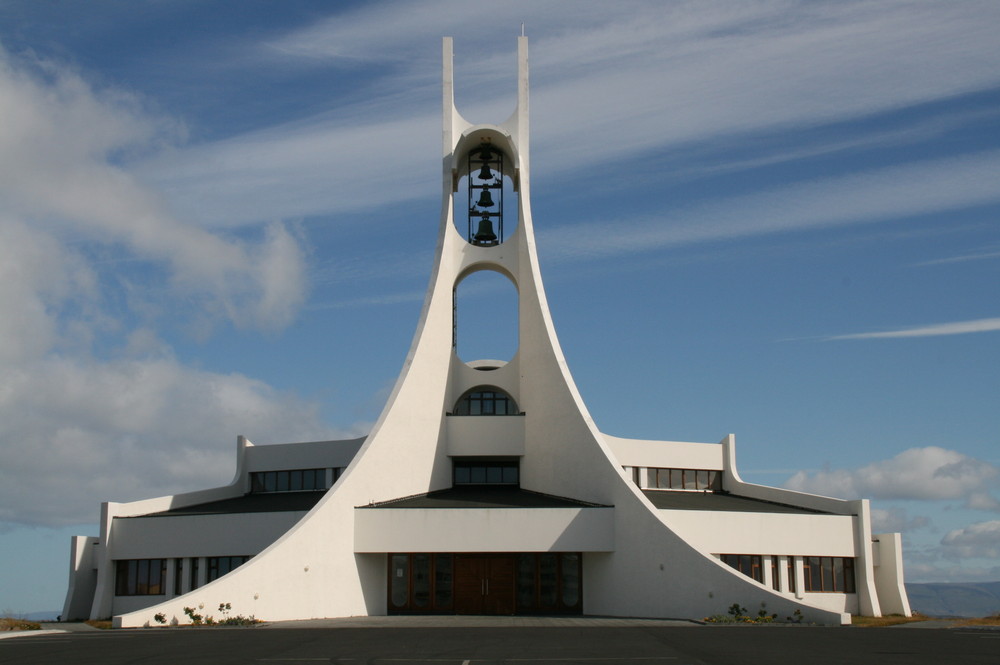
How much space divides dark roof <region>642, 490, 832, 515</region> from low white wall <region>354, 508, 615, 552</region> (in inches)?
136

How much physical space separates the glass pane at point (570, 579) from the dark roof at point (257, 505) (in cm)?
753

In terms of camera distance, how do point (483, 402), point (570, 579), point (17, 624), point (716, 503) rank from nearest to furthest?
point (17, 624) → point (570, 579) → point (716, 503) → point (483, 402)

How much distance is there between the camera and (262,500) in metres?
33.5

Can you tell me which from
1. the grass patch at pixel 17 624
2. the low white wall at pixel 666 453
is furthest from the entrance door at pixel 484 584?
the grass patch at pixel 17 624

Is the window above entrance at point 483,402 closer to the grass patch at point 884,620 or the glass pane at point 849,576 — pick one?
the glass pane at point 849,576

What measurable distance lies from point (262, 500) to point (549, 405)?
Result: 1004 centimetres

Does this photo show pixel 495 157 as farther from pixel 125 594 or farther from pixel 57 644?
pixel 57 644

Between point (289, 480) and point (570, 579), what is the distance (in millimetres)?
11770

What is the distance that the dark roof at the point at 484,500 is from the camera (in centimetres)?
2770

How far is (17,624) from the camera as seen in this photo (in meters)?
23.6

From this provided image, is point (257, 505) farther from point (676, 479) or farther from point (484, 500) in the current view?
point (676, 479)

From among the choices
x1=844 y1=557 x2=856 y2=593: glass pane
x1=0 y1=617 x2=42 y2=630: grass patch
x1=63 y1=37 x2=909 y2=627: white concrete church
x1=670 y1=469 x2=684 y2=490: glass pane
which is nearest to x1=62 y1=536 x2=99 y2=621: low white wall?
x1=63 y1=37 x2=909 y2=627: white concrete church

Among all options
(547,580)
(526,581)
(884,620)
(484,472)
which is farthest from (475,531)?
(884,620)

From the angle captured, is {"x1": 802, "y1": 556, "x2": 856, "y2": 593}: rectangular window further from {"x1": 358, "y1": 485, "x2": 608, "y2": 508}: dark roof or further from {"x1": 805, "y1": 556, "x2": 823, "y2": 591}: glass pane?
{"x1": 358, "y1": 485, "x2": 608, "y2": 508}: dark roof
